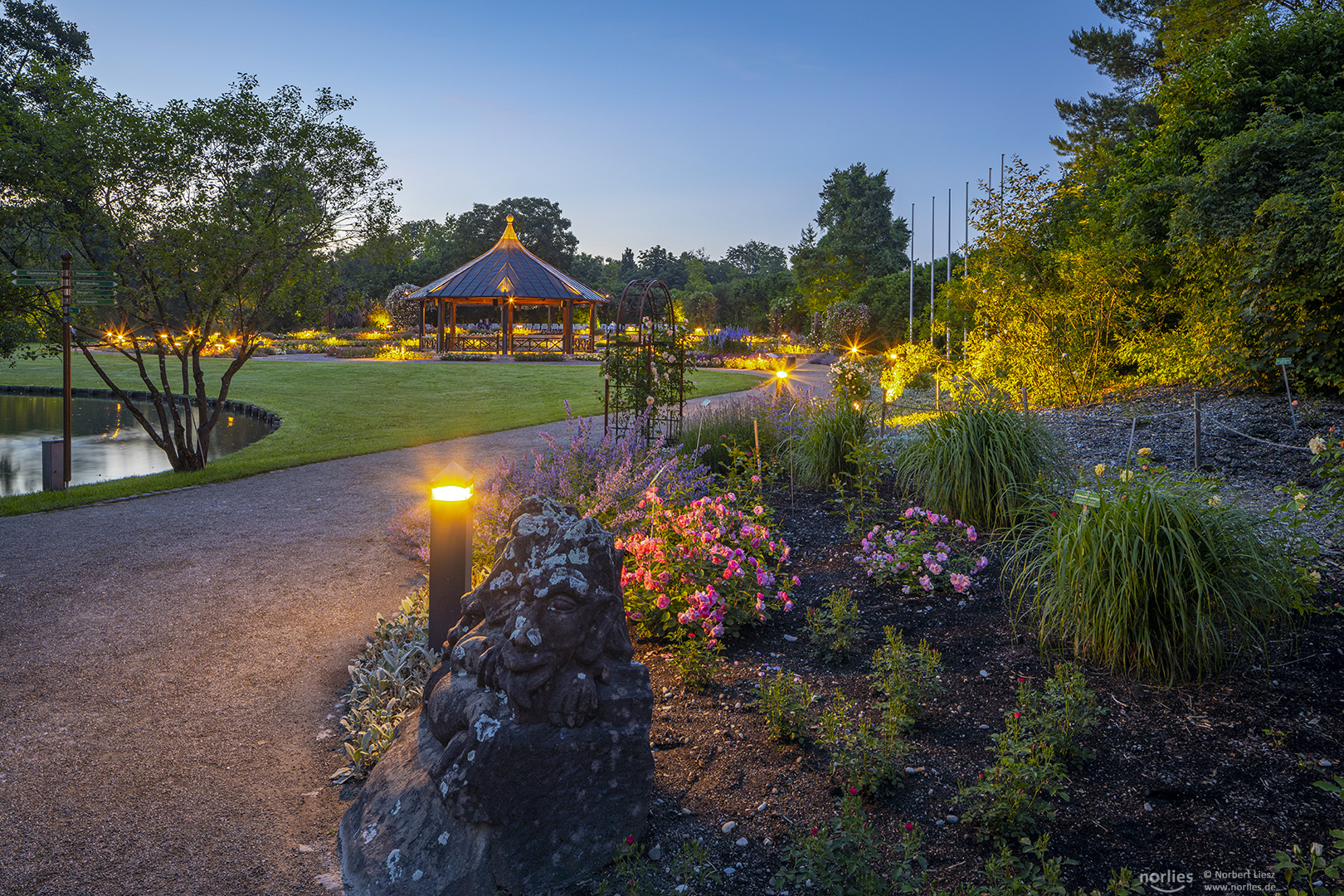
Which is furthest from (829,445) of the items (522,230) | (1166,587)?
(522,230)

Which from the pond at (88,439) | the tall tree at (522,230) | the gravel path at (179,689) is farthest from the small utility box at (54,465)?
the tall tree at (522,230)

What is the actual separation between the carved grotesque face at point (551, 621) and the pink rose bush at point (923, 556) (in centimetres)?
Answer: 218

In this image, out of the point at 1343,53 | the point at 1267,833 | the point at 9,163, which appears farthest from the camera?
the point at 1343,53

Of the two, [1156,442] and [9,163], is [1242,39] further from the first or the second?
[9,163]

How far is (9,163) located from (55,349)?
1.90 metres

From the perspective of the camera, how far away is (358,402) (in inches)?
626

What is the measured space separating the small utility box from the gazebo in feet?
63.5

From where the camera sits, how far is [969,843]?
83.8 inches

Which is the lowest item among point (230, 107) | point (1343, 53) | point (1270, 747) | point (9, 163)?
point (1270, 747)

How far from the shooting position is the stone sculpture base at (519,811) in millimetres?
2035

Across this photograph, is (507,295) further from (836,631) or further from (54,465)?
(836,631)

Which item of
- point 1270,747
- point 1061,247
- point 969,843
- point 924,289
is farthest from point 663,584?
point 924,289

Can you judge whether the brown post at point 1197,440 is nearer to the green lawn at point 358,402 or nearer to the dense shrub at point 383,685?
the dense shrub at point 383,685

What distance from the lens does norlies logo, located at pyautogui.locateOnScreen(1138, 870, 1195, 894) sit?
6.34ft
